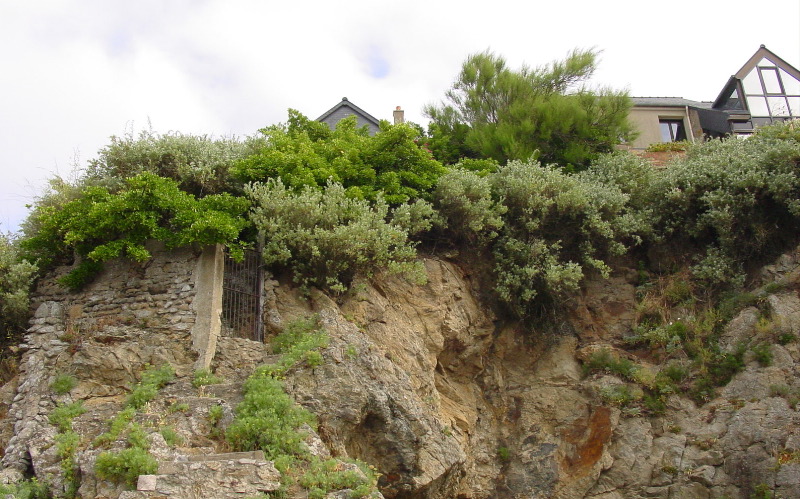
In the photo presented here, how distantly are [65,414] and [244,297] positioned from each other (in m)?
3.01

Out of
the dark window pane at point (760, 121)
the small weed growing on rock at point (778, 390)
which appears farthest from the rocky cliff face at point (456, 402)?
the dark window pane at point (760, 121)

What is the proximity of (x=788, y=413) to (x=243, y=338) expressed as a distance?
8.20 metres

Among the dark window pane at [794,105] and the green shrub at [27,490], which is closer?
the green shrub at [27,490]

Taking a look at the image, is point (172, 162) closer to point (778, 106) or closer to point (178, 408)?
point (178, 408)

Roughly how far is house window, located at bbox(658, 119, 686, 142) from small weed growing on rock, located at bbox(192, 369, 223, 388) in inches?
659

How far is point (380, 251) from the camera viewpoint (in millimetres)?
11336

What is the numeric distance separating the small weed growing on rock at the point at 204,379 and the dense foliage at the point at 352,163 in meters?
3.51

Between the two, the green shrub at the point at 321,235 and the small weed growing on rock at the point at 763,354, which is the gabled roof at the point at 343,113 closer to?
the green shrub at the point at 321,235

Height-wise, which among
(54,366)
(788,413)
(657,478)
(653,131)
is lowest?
(657,478)

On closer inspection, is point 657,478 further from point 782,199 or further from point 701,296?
point 782,199

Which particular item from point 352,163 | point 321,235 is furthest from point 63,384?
point 352,163

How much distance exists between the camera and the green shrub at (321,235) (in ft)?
36.5

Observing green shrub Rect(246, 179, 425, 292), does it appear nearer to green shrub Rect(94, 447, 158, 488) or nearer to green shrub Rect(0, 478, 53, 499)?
green shrub Rect(94, 447, 158, 488)

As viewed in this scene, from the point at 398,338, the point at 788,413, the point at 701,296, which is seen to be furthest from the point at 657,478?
the point at 398,338
